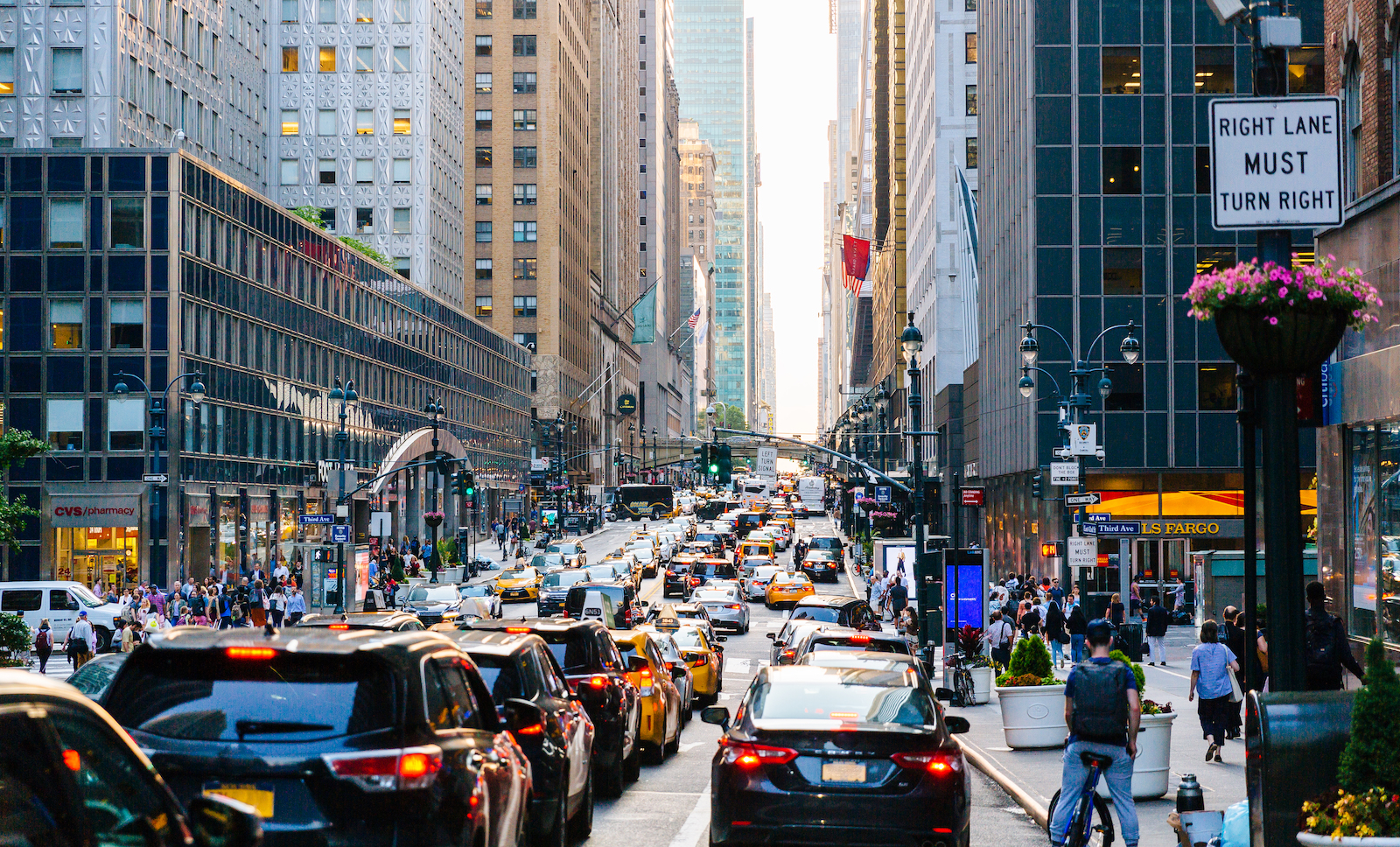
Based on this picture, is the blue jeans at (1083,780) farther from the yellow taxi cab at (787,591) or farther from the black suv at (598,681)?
the yellow taxi cab at (787,591)

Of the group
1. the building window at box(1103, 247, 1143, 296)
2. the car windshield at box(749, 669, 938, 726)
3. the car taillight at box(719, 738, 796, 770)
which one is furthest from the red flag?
the car taillight at box(719, 738, 796, 770)

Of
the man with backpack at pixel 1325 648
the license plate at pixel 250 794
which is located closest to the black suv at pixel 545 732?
the license plate at pixel 250 794

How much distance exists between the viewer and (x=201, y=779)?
6.77m

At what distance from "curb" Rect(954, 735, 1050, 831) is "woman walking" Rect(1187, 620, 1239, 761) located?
104 inches

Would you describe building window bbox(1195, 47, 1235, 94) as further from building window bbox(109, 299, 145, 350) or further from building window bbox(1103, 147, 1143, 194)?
building window bbox(109, 299, 145, 350)

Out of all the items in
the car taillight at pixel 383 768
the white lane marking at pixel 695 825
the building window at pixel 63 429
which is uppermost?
the building window at pixel 63 429

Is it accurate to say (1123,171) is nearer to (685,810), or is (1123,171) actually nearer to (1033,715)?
(1033,715)

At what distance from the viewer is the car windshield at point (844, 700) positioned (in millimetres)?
10688

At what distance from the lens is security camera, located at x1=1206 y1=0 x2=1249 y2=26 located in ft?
32.1

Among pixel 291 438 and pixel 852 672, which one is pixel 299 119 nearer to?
pixel 291 438

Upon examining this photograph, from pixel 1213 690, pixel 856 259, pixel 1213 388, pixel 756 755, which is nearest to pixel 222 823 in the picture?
pixel 756 755

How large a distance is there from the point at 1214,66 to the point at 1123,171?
4585mm

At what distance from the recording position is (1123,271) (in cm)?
5262

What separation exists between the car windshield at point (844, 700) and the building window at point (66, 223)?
50485 millimetres
